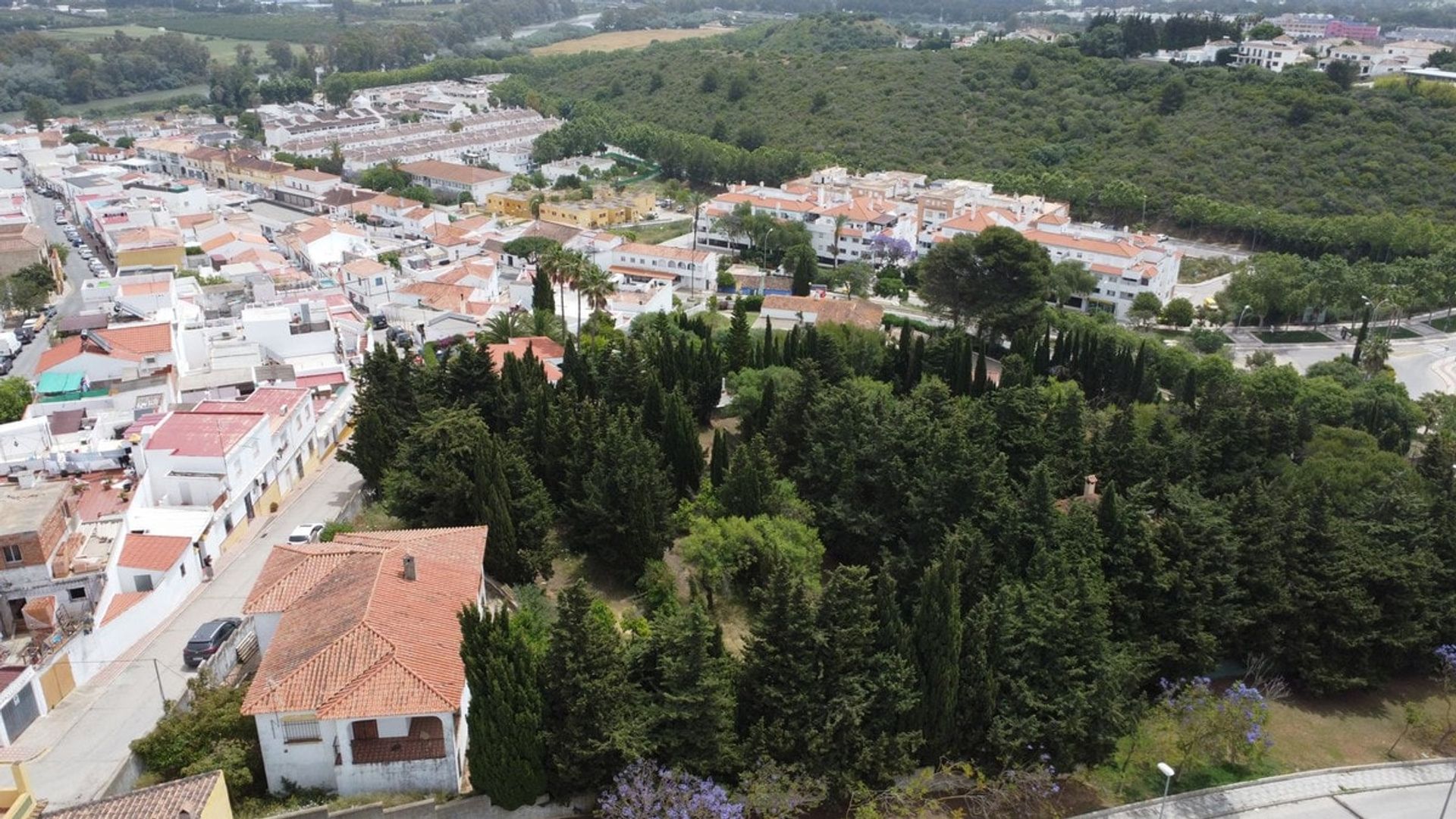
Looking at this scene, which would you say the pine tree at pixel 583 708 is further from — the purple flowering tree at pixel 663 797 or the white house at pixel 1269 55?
the white house at pixel 1269 55

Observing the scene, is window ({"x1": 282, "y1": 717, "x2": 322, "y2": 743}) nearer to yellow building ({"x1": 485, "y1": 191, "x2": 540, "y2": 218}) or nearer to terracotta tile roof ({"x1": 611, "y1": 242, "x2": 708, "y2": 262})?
terracotta tile roof ({"x1": 611, "y1": 242, "x2": 708, "y2": 262})

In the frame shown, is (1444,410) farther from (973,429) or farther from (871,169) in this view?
(871,169)

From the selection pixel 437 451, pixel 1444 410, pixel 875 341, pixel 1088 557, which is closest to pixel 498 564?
pixel 437 451

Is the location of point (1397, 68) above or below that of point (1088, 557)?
above

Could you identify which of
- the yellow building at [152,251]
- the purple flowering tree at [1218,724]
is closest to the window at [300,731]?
the purple flowering tree at [1218,724]

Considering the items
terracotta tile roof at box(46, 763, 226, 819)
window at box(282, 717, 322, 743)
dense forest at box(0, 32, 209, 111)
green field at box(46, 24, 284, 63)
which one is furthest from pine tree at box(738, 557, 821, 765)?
green field at box(46, 24, 284, 63)

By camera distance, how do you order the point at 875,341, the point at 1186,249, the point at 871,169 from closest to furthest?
1. the point at 875,341
2. the point at 1186,249
3. the point at 871,169

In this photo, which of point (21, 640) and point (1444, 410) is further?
point (1444, 410)
